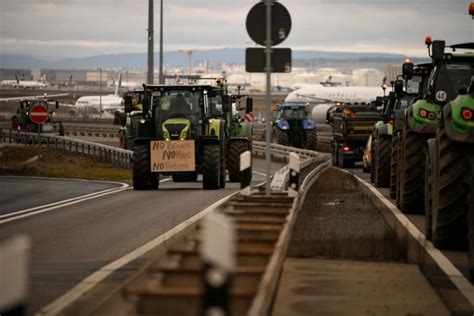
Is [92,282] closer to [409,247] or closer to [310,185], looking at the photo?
[409,247]

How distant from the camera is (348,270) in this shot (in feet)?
45.6

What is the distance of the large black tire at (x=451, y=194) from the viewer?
1516 cm

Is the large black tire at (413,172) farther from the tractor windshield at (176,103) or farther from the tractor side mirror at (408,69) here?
the tractor windshield at (176,103)

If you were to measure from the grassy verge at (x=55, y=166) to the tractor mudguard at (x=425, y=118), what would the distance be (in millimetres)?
20022

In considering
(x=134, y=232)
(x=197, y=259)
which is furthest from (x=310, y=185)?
(x=197, y=259)

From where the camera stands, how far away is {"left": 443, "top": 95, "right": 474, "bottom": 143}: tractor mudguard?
1464 cm

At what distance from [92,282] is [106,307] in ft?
13.9

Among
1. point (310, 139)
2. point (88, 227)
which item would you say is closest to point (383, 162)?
point (88, 227)

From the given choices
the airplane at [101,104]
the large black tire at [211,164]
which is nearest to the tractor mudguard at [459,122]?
the large black tire at [211,164]

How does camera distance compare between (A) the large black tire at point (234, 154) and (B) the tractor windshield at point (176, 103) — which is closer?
(B) the tractor windshield at point (176, 103)

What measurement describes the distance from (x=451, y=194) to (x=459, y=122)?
3.02ft

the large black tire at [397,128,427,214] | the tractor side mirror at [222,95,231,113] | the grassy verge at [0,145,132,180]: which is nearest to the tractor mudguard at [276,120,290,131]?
the grassy verge at [0,145,132,180]

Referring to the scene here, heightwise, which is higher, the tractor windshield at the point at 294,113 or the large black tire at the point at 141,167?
the large black tire at the point at 141,167

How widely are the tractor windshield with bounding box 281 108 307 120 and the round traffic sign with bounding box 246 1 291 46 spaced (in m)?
55.2
